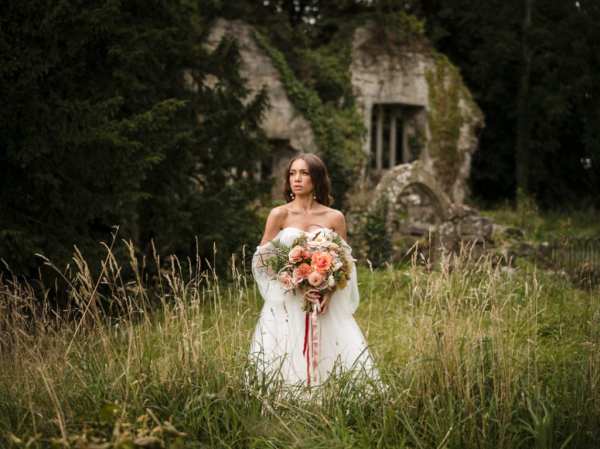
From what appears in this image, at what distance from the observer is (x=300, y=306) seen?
433cm

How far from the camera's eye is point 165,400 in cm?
354

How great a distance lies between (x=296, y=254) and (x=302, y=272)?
12 cm

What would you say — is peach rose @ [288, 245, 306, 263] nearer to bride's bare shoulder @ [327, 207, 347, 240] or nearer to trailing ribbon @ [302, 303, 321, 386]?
trailing ribbon @ [302, 303, 321, 386]

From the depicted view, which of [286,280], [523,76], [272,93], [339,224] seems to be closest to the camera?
[286,280]

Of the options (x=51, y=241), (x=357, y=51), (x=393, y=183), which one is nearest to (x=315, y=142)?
(x=357, y=51)

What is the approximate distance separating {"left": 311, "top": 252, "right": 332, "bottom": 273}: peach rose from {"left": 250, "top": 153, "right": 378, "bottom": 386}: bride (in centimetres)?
23

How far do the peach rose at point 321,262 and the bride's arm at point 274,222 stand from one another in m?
0.59

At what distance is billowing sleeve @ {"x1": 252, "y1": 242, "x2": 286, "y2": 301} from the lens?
4242 mm

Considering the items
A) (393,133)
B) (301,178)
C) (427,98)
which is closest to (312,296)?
(301,178)

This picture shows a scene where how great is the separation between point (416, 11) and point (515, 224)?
22.6 ft

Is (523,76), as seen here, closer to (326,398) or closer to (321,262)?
(321,262)

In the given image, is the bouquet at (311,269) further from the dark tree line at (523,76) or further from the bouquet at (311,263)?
the dark tree line at (523,76)

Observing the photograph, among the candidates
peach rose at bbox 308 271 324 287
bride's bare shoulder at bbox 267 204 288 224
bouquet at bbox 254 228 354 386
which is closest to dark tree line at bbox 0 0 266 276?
bride's bare shoulder at bbox 267 204 288 224

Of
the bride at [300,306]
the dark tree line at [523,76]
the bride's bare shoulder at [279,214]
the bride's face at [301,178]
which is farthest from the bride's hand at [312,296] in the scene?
the dark tree line at [523,76]
